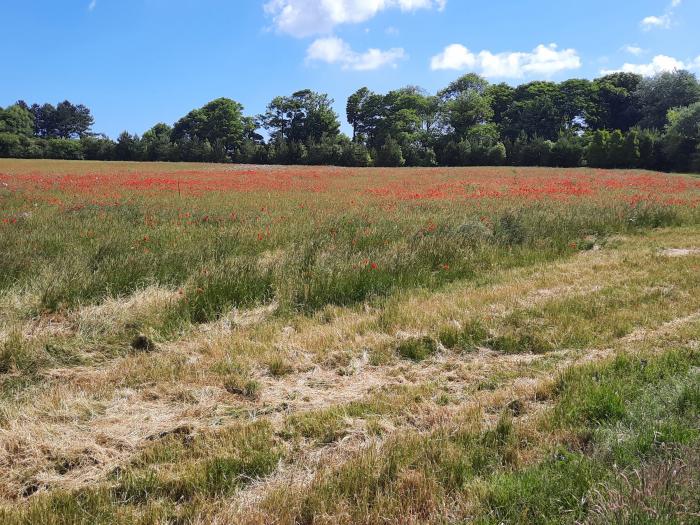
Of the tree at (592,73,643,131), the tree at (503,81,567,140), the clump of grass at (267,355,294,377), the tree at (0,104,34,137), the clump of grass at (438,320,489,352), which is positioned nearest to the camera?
the clump of grass at (267,355,294,377)

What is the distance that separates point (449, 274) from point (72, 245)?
782cm

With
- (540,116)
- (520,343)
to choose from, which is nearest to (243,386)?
(520,343)

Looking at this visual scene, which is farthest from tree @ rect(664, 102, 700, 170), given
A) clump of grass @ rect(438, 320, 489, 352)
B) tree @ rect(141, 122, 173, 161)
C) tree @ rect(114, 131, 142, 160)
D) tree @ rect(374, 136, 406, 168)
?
tree @ rect(114, 131, 142, 160)

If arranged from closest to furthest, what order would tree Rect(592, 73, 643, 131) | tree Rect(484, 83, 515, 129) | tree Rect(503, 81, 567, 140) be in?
tree Rect(503, 81, 567, 140) < tree Rect(592, 73, 643, 131) < tree Rect(484, 83, 515, 129)

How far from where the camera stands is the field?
2.84 meters

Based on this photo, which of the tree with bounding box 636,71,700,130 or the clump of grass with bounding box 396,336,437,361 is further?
the tree with bounding box 636,71,700,130

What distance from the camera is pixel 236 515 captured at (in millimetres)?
2740

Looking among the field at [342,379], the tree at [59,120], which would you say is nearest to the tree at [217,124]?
the tree at [59,120]

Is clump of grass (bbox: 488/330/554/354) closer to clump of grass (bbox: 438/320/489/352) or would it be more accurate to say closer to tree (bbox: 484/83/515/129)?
clump of grass (bbox: 438/320/489/352)

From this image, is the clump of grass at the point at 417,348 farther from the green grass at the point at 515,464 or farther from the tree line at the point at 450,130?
the tree line at the point at 450,130

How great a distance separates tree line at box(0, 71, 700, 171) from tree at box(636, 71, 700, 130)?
0.16 meters

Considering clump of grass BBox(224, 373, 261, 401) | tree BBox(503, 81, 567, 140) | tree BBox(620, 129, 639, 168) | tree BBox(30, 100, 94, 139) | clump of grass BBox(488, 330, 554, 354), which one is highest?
tree BBox(30, 100, 94, 139)

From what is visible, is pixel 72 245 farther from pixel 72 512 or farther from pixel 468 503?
pixel 468 503

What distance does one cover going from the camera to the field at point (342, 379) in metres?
2.84
